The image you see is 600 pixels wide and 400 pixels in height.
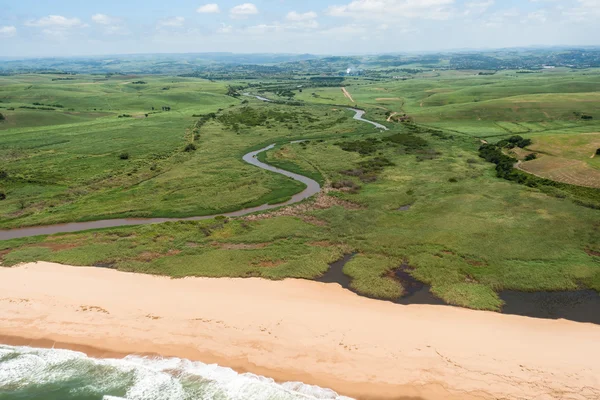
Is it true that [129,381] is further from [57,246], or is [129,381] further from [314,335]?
[57,246]

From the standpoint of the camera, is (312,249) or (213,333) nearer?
(213,333)

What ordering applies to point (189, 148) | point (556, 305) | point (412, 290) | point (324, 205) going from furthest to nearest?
point (189, 148) → point (324, 205) → point (412, 290) → point (556, 305)

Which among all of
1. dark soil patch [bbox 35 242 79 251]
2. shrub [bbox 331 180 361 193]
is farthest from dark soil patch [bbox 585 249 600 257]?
dark soil patch [bbox 35 242 79 251]

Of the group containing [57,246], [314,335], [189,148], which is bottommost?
[314,335]

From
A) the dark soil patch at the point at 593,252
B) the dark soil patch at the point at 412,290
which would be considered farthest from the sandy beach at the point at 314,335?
the dark soil patch at the point at 593,252

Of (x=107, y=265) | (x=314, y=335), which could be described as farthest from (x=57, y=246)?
(x=314, y=335)

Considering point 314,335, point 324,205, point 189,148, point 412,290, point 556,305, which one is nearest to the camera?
point 314,335

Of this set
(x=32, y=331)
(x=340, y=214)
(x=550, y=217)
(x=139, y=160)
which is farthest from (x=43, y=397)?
(x=139, y=160)

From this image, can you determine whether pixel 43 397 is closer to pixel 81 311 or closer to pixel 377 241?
pixel 81 311
